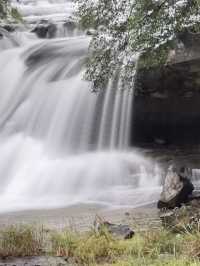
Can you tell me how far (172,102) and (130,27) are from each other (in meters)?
7.91

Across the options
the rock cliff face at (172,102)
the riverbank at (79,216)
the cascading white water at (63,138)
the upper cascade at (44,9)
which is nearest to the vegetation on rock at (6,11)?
the riverbank at (79,216)

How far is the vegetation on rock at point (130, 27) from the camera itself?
35.9 feet

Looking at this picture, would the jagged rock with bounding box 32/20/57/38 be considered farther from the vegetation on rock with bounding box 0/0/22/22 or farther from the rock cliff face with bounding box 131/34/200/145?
the vegetation on rock with bounding box 0/0/22/22

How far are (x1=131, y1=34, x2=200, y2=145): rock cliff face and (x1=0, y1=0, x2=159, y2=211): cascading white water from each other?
583 millimetres

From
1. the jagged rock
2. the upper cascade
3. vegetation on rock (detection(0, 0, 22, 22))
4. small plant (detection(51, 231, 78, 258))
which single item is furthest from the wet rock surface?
the upper cascade

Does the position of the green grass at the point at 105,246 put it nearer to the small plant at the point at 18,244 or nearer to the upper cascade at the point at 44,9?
the small plant at the point at 18,244

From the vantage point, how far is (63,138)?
18.2m

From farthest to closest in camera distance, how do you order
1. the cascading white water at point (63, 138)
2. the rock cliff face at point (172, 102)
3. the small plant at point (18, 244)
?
the rock cliff face at point (172, 102)
the cascading white water at point (63, 138)
the small plant at point (18, 244)

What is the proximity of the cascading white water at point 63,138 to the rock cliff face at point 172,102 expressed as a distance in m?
0.58

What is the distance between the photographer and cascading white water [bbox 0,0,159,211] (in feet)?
48.0

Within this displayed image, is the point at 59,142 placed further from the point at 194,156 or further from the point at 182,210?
the point at 182,210

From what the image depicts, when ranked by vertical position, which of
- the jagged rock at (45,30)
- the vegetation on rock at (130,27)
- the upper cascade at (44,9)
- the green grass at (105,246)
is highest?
the upper cascade at (44,9)

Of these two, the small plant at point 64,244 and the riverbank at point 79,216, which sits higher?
the riverbank at point 79,216

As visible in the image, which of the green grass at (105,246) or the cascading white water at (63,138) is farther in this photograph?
the cascading white water at (63,138)
